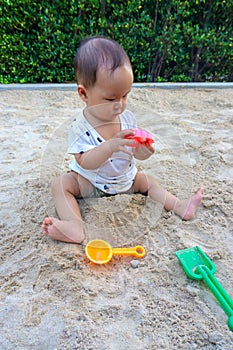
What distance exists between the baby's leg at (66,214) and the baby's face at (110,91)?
1.06ft

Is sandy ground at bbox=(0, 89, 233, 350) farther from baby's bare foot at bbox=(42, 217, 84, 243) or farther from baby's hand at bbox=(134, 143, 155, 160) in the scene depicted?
baby's hand at bbox=(134, 143, 155, 160)

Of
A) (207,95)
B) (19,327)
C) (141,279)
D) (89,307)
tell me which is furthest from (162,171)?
(207,95)

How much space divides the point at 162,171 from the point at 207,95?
4.81 feet

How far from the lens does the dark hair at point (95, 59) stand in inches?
49.8

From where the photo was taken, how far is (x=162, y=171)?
1.80 metres

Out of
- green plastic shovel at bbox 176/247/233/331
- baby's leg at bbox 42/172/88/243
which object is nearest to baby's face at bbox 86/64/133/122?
baby's leg at bbox 42/172/88/243

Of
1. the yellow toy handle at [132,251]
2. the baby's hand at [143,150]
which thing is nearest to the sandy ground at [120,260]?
the yellow toy handle at [132,251]

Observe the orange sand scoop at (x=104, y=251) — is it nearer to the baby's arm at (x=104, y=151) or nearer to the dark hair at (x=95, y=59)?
the baby's arm at (x=104, y=151)

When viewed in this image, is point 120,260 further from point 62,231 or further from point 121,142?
point 121,142

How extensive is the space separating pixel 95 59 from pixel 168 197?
2.14ft

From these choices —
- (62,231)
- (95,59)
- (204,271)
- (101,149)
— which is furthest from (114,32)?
(204,271)

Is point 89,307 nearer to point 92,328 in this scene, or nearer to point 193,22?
point 92,328

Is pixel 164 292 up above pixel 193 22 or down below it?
below

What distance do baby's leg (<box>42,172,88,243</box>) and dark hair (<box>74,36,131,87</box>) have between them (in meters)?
0.42
